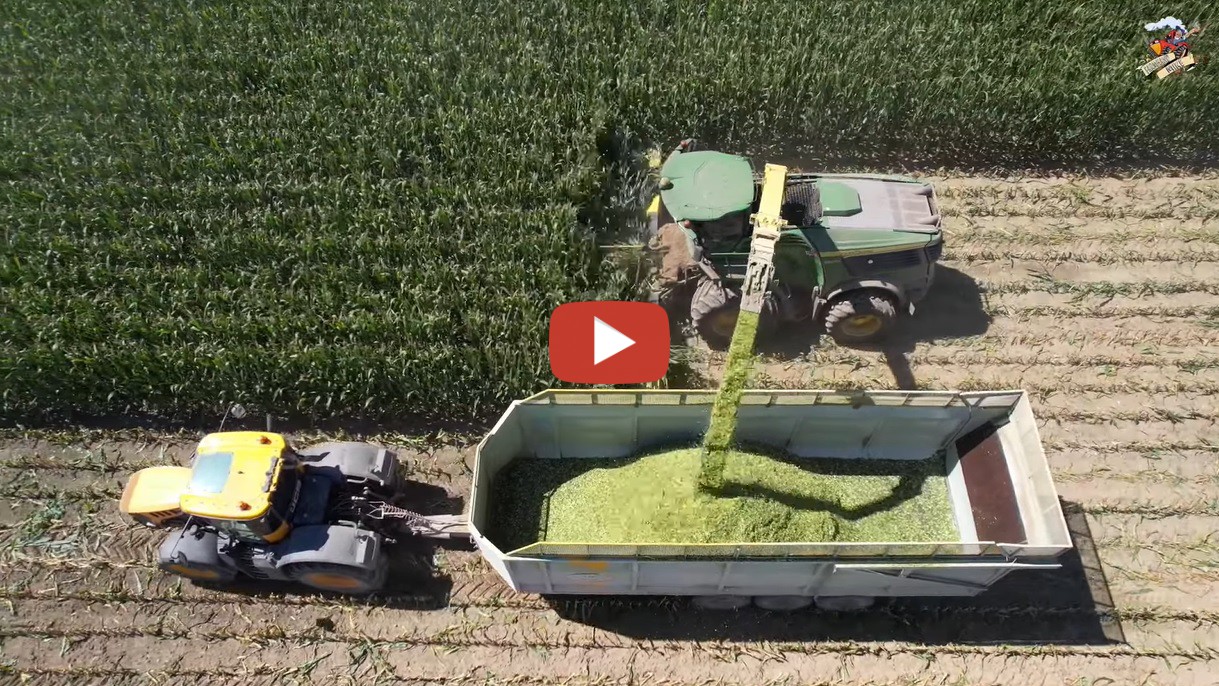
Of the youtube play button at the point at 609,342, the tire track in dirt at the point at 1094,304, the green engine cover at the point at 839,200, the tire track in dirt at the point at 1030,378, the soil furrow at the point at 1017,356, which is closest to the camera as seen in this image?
the green engine cover at the point at 839,200

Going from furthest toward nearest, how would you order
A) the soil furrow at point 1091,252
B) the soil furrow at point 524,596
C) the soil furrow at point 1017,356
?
the soil furrow at point 1091,252 < the soil furrow at point 1017,356 < the soil furrow at point 524,596

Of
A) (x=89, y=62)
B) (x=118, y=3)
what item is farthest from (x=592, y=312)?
(x=118, y=3)

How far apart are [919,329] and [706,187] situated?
11.2ft

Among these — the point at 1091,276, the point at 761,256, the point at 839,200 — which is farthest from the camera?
the point at 1091,276

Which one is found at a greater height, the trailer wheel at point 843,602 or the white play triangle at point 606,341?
the white play triangle at point 606,341

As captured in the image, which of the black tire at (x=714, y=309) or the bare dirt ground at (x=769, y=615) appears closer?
the bare dirt ground at (x=769, y=615)

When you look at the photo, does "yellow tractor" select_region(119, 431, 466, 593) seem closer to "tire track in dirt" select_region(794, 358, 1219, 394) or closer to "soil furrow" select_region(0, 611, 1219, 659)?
"soil furrow" select_region(0, 611, 1219, 659)

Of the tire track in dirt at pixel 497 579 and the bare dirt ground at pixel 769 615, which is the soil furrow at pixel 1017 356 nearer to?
the bare dirt ground at pixel 769 615

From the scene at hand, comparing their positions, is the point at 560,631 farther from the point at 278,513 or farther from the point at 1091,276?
the point at 1091,276

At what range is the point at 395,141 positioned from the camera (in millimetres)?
10023

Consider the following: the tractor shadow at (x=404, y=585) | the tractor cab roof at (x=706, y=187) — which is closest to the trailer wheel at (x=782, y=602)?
the tractor shadow at (x=404, y=585)

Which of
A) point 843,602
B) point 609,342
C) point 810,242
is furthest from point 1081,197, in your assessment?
point 843,602

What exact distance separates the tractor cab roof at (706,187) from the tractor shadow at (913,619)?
395cm

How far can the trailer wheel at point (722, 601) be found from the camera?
671 centimetres
